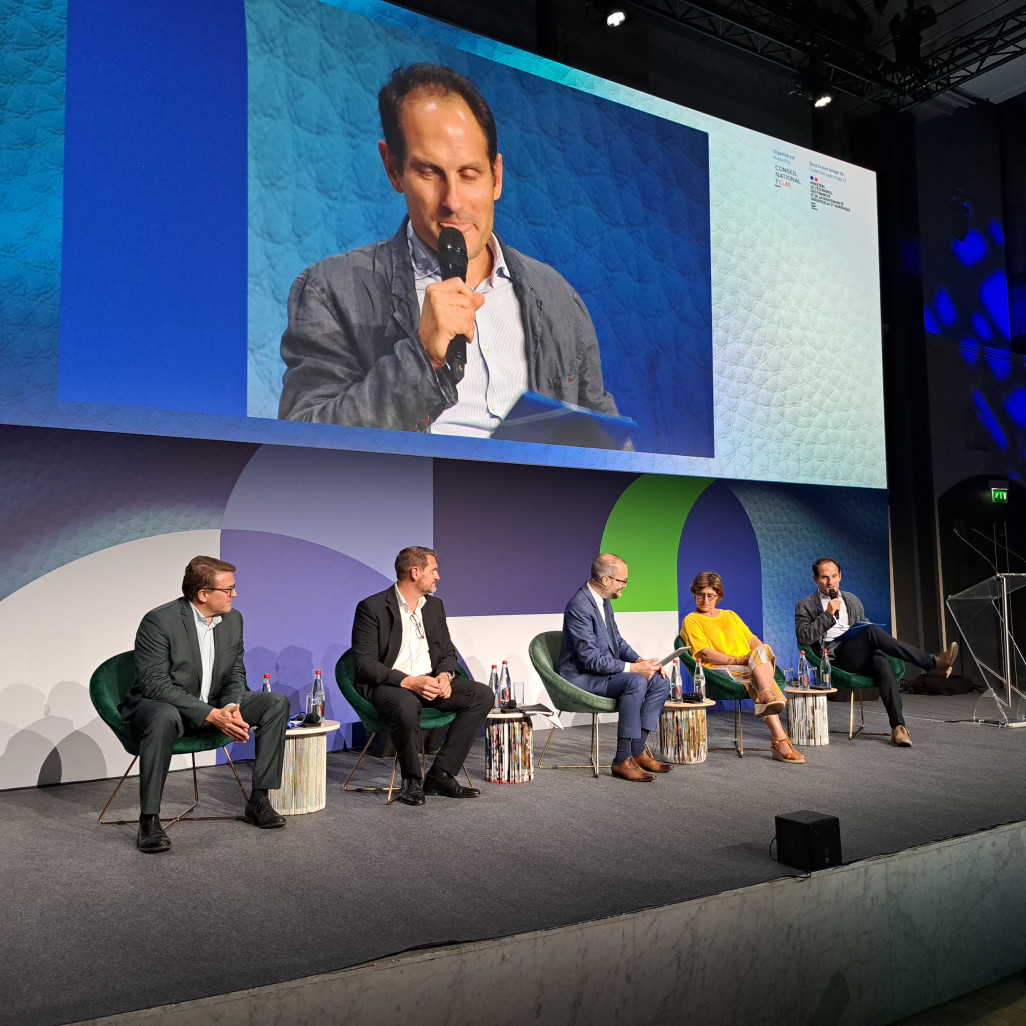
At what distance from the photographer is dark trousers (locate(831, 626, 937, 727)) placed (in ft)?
17.4

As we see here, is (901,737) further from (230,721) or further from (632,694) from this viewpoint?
(230,721)

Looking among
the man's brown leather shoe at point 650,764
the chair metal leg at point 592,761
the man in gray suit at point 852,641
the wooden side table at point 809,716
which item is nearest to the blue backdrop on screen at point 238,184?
the man in gray suit at point 852,641

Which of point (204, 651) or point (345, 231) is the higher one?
point (345, 231)

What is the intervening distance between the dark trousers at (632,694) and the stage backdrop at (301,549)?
137 centimetres

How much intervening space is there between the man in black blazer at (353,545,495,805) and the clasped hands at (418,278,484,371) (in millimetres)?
1288

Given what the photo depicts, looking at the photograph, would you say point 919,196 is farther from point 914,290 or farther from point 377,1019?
point 377,1019

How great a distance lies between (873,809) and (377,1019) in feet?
8.01

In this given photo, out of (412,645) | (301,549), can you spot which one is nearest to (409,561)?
(412,645)

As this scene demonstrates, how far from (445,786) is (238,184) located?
9.64 ft

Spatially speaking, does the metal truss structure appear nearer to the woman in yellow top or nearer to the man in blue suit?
the woman in yellow top

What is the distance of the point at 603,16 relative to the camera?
20.2 feet

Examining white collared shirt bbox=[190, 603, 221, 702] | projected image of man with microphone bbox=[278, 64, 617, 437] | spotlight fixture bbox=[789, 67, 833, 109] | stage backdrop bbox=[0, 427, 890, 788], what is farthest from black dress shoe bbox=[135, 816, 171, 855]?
spotlight fixture bbox=[789, 67, 833, 109]

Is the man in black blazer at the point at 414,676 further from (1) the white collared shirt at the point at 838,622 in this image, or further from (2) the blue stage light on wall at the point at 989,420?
(2) the blue stage light on wall at the point at 989,420

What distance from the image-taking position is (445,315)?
5047 mm
